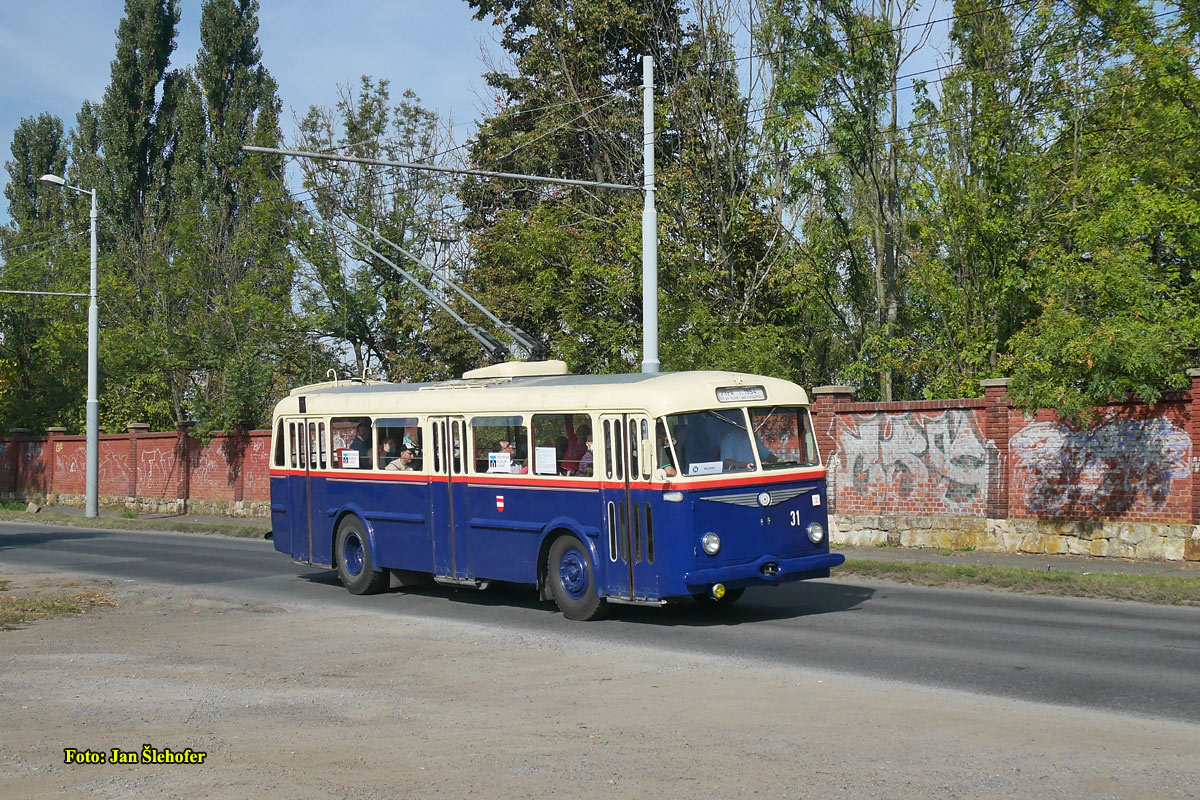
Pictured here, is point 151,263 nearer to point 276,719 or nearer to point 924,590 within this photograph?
point 924,590

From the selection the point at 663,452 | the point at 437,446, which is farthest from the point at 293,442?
the point at 663,452

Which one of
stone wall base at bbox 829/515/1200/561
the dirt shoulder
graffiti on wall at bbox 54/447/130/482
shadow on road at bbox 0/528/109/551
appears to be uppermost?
graffiti on wall at bbox 54/447/130/482

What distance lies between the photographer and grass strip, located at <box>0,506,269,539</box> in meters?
31.8

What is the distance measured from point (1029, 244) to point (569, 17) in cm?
1754

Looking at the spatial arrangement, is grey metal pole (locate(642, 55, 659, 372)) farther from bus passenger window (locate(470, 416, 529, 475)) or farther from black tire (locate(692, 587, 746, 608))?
black tire (locate(692, 587, 746, 608))

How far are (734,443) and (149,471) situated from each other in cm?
3527

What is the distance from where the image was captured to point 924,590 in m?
16.8

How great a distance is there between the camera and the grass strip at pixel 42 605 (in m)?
14.8

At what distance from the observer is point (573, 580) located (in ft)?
46.3

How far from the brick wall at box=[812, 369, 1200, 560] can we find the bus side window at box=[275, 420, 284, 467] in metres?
10.4

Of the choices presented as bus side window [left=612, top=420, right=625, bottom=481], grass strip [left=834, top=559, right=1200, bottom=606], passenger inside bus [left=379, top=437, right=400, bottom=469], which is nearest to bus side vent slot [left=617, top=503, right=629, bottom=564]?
bus side window [left=612, top=420, right=625, bottom=481]

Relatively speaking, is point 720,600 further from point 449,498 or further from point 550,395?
point 449,498

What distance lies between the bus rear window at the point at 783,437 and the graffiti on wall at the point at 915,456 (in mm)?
8743

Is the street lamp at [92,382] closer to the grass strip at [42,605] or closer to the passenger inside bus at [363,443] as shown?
the grass strip at [42,605]
